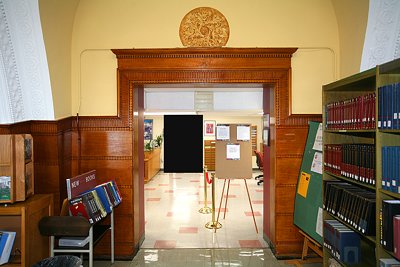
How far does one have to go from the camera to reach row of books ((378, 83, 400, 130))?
1971 millimetres

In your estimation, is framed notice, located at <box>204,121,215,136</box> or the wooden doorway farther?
framed notice, located at <box>204,121,215,136</box>

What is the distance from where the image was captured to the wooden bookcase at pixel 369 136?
7.06 feet

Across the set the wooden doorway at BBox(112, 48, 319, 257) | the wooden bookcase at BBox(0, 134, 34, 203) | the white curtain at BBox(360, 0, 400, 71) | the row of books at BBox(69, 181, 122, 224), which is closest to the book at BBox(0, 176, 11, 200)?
the wooden bookcase at BBox(0, 134, 34, 203)

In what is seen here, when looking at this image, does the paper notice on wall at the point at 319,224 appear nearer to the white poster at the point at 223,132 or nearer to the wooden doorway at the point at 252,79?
the wooden doorway at the point at 252,79

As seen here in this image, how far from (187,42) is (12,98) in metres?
2.15

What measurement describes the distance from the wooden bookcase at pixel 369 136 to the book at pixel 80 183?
2667 millimetres

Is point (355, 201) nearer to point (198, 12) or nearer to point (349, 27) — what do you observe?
point (349, 27)

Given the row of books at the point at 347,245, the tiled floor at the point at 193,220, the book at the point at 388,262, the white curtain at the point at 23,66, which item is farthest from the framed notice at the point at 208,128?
the book at the point at 388,262

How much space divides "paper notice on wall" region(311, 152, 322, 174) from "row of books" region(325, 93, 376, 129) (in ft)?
1.30

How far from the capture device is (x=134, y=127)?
398 centimetres

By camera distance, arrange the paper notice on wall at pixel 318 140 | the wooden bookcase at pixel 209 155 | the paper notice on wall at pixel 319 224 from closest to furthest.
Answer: the paper notice on wall at pixel 319 224, the paper notice on wall at pixel 318 140, the wooden bookcase at pixel 209 155

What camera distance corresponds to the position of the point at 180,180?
34.1ft

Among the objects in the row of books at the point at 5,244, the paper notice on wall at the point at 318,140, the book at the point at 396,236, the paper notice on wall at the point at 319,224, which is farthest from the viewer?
the paper notice on wall at the point at 318,140

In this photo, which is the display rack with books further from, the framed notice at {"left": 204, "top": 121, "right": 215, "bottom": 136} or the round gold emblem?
the framed notice at {"left": 204, "top": 121, "right": 215, "bottom": 136}
